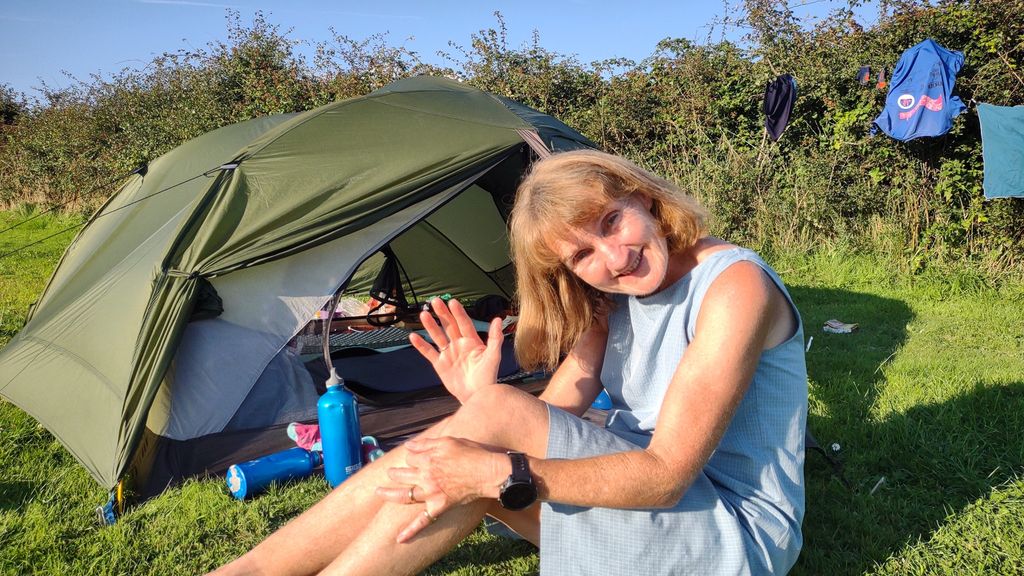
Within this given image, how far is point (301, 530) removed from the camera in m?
1.61

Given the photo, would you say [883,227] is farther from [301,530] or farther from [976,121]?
[301,530]

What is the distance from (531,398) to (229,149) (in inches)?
121

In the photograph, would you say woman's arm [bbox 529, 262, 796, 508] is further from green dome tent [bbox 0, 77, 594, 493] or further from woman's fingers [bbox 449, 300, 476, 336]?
green dome tent [bbox 0, 77, 594, 493]

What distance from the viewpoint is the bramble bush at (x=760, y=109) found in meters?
5.05

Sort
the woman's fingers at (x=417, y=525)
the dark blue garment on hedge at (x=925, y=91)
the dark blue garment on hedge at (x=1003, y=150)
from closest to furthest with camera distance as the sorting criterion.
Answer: the woman's fingers at (x=417, y=525) < the dark blue garment on hedge at (x=1003, y=150) < the dark blue garment on hedge at (x=925, y=91)

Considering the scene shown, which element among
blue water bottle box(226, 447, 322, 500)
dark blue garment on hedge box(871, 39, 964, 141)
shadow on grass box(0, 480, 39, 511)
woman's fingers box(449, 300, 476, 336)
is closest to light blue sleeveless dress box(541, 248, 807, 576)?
woman's fingers box(449, 300, 476, 336)

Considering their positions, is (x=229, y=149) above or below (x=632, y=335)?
above

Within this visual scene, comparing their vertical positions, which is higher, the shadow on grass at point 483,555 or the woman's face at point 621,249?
A: the woman's face at point 621,249

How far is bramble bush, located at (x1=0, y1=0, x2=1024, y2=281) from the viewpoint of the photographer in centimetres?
505

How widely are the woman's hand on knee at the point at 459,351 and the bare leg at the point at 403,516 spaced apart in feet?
0.50

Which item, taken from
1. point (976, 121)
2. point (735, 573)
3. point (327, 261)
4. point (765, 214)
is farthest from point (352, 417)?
point (976, 121)

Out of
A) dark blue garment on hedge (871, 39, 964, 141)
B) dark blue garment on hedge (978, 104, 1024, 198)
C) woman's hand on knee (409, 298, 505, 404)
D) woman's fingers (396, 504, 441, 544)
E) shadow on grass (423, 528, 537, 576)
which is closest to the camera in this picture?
woman's fingers (396, 504, 441, 544)

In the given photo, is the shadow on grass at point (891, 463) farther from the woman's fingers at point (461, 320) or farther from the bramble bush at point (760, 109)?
the bramble bush at point (760, 109)

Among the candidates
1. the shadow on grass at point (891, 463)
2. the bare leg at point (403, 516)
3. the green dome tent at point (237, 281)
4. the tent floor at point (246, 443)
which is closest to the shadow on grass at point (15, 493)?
the green dome tent at point (237, 281)
